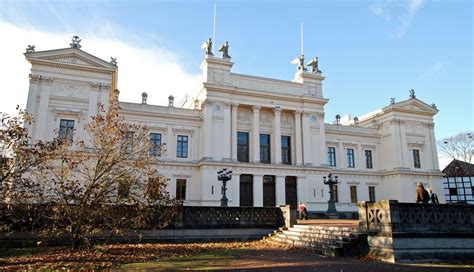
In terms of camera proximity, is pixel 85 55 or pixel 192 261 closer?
pixel 192 261

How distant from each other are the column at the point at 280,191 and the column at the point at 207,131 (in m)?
6.85

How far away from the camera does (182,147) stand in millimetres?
Result: 33125

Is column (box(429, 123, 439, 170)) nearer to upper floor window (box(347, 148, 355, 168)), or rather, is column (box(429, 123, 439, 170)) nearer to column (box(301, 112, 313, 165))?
upper floor window (box(347, 148, 355, 168))

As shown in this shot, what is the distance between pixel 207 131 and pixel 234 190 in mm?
5784

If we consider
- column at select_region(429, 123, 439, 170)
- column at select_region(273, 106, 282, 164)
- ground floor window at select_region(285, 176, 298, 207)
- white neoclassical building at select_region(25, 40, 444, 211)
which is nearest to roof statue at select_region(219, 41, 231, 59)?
white neoclassical building at select_region(25, 40, 444, 211)

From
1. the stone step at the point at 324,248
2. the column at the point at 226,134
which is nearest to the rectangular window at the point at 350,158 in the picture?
the column at the point at 226,134

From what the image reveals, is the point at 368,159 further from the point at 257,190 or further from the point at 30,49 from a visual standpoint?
the point at 30,49

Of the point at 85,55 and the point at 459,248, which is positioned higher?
the point at 85,55

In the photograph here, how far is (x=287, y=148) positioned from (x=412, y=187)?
15.2 meters

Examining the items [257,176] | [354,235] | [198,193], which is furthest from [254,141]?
[354,235]

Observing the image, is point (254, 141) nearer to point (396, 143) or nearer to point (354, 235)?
point (396, 143)

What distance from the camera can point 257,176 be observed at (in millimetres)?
32812

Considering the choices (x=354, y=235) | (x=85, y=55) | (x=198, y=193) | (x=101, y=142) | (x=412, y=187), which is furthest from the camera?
(x=412, y=187)

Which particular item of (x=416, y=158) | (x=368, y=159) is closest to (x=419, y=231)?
(x=368, y=159)
